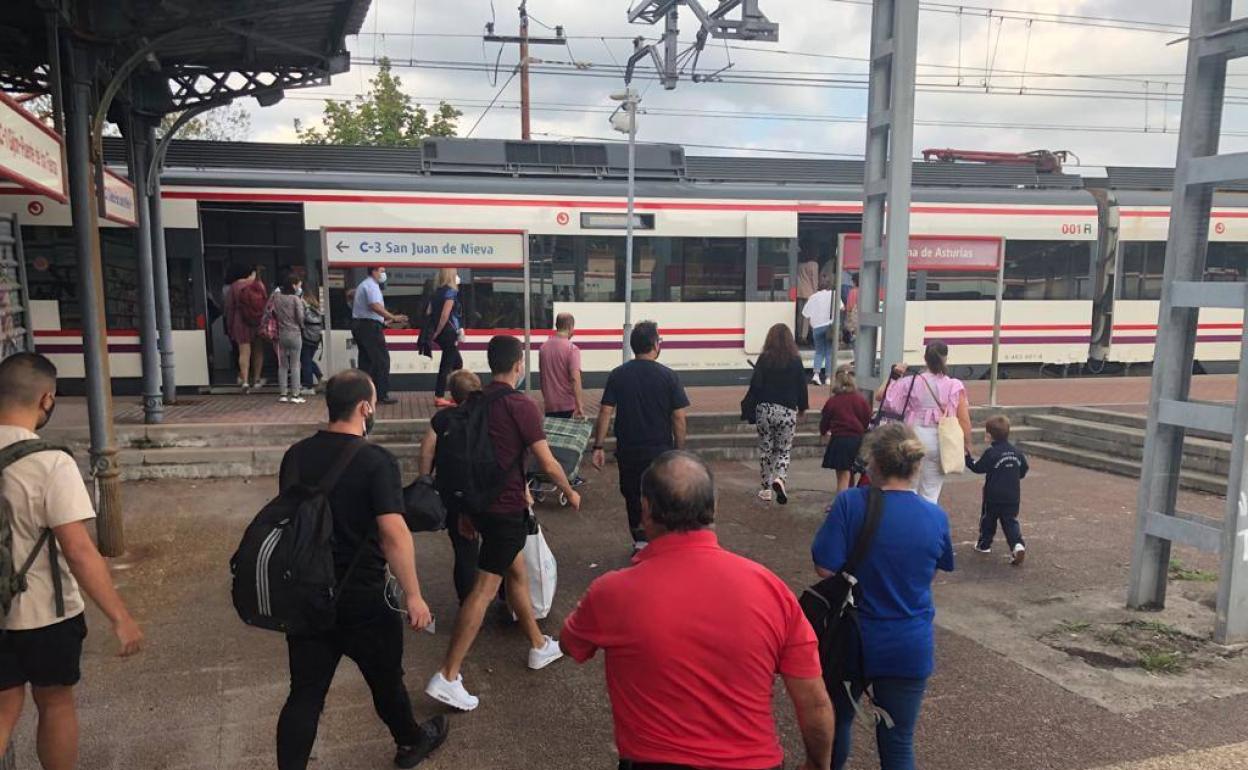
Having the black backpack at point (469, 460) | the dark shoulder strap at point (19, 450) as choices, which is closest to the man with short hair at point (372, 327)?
the black backpack at point (469, 460)

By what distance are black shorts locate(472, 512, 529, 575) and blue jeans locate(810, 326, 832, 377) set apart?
982 centimetres

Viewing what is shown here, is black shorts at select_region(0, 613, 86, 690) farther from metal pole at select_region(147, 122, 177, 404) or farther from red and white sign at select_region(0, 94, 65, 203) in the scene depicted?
metal pole at select_region(147, 122, 177, 404)

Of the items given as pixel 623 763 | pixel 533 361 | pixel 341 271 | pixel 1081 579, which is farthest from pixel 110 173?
pixel 1081 579

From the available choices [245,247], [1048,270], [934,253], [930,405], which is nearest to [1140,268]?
[1048,270]

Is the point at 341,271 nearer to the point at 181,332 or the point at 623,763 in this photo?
the point at 181,332

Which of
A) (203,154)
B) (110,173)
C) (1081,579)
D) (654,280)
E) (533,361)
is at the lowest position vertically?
(1081,579)

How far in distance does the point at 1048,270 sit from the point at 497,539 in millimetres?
12914

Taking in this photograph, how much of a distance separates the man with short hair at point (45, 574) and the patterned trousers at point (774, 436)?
18.0 ft

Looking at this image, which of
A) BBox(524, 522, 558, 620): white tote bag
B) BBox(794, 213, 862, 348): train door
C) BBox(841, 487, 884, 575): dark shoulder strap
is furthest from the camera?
BBox(794, 213, 862, 348): train door

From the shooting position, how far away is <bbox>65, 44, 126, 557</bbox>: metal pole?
565 cm

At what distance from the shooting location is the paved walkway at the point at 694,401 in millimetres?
9508

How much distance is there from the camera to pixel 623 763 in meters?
2.01

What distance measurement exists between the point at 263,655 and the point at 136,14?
475cm

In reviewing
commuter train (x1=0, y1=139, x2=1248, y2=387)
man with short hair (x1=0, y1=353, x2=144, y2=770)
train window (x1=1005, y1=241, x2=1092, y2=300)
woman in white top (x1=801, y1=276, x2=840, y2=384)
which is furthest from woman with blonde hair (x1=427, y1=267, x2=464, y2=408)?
train window (x1=1005, y1=241, x2=1092, y2=300)
